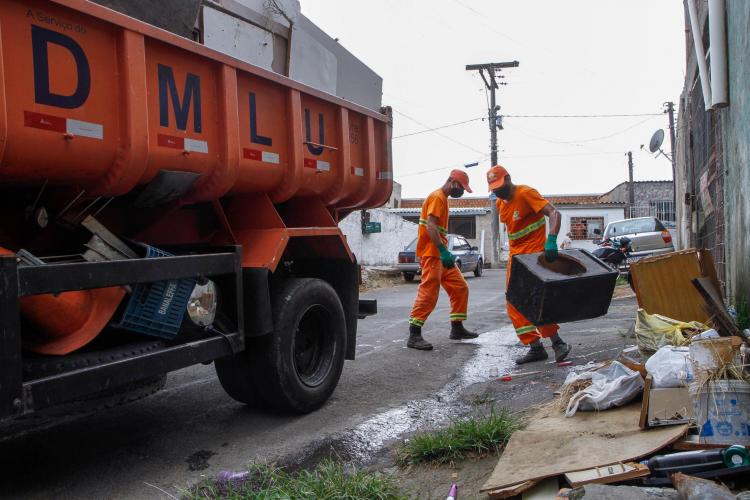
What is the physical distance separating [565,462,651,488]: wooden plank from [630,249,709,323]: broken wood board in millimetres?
2876

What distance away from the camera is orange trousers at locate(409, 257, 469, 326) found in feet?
20.6

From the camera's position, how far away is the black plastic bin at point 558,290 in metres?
4.75

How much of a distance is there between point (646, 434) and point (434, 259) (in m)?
3.59

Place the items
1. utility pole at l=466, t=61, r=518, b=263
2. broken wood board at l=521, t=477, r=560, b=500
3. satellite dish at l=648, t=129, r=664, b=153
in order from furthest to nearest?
1. utility pole at l=466, t=61, r=518, b=263
2. satellite dish at l=648, t=129, r=664, b=153
3. broken wood board at l=521, t=477, r=560, b=500

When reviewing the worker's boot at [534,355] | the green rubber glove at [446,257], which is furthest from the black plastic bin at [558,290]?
the green rubber glove at [446,257]

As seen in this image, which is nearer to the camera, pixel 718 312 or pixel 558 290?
pixel 718 312

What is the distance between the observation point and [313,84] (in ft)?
15.5

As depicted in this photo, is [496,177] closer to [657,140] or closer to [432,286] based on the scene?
[432,286]

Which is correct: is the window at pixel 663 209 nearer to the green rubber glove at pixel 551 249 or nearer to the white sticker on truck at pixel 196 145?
the green rubber glove at pixel 551 249

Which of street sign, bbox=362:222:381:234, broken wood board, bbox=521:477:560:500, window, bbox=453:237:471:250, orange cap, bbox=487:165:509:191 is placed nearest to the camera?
broken wood board, bbox=521:477:560:500

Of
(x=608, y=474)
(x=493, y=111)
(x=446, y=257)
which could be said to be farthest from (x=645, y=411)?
(x=493, y=111)

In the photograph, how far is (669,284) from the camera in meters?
5.20

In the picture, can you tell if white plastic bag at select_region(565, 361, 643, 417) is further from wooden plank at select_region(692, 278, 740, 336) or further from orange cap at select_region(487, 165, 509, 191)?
orange cap at select_region(487, 165, 509, 191)

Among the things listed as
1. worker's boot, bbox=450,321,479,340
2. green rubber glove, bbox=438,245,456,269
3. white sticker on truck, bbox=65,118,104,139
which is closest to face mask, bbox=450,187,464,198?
green rubber glove, bbox=438,245,456,269
